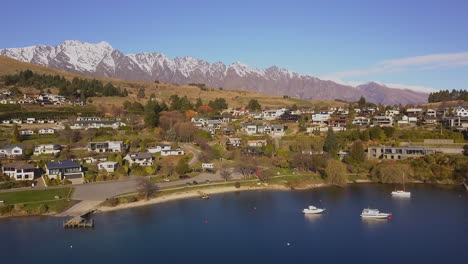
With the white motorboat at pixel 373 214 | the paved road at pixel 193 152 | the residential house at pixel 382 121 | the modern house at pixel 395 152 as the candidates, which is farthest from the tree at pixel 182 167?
the residential house at pixel 382 121

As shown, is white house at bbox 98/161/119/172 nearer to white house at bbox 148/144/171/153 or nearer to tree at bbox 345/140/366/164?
white house at bbox 148/144/171/153

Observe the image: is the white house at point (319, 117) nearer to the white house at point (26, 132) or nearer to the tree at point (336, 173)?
the tree at point (336, 173)

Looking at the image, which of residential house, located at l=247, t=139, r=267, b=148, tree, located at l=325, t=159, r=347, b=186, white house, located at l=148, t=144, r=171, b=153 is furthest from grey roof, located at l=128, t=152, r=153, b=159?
tree, located at l=325, t=159, r=347, b=186

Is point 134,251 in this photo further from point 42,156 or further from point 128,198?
point 42,156

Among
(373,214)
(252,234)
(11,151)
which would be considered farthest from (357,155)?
(11,151)

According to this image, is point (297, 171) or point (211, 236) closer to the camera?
point (211, 236)

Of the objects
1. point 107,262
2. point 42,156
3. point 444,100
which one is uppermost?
point 444,100

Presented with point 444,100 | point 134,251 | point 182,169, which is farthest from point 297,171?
point 444,100
